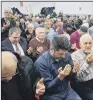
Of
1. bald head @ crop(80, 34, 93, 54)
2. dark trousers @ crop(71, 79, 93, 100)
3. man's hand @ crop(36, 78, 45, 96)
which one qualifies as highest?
bald head @ crop(80, 34, 93, 54)

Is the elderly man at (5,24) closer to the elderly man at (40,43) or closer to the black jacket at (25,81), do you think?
the elderly man at (40,43)

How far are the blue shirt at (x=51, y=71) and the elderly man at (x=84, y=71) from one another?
0.78ft

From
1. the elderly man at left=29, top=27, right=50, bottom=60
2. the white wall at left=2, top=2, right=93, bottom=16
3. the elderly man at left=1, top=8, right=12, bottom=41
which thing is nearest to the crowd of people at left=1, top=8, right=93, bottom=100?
the elderly man at left=29, top=27, right=50, bottom=60

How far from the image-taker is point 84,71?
2824 millimetres

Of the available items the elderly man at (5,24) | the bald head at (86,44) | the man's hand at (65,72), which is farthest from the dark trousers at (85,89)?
the elderly man at (5,24)

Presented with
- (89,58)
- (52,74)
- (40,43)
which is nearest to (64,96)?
(52,74)

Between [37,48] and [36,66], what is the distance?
3.92 ft

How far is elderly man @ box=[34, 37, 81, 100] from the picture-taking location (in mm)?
2510

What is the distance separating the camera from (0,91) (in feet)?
6.77

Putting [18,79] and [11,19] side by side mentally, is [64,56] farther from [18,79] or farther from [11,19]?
[11,19]

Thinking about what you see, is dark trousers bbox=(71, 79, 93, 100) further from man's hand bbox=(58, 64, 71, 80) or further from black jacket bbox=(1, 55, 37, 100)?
black jacket bbox=(1, 55, 37, 100)

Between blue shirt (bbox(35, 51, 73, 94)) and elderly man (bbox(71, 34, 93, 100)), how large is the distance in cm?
24

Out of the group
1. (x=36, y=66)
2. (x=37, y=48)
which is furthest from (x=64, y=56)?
(x=37, y=48)

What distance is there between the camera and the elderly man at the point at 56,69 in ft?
8.23
